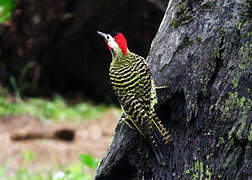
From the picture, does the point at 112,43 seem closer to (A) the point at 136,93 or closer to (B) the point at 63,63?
(A) the point at 136,93

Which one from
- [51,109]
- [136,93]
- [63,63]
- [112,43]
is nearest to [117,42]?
[112,43]

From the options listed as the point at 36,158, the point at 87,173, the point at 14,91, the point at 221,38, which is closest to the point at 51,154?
the point at 36,158

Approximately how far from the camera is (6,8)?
26.9ft

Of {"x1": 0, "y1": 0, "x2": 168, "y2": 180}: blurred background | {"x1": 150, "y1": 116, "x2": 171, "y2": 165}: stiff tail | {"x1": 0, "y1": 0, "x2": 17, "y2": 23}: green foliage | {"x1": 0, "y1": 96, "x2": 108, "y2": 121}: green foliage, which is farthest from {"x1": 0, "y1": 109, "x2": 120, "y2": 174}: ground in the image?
{"x1": 150, "y1": 116, "x2": 171, "y2": 165}: stiff tail

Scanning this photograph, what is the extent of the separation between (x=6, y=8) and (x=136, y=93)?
610 cm

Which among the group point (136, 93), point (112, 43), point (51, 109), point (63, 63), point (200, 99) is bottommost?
point (51, 109)

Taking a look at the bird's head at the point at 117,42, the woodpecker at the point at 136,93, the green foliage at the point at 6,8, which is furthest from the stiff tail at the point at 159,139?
the green foliage at the point at 6,8

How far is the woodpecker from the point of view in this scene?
8.92ft

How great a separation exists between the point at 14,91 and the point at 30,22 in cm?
149

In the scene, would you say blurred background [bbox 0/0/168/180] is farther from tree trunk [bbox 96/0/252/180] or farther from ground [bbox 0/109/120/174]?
tree trunk [bbox 96/0/252/180]

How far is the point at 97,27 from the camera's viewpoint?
28.0ft

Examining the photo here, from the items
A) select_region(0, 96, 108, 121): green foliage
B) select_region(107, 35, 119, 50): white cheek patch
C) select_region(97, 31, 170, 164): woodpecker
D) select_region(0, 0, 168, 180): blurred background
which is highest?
select_region(107, 35, 119, 50): white cheek patch

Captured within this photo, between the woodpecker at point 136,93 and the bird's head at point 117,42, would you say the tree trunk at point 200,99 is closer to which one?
the woodpecker at point 136,93

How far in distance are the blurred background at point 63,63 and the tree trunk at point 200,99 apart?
3.90m
